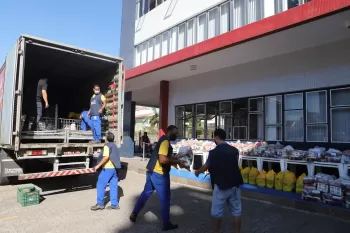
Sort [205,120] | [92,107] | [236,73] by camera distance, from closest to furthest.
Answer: [92,107]
[236,73]
[205,120]

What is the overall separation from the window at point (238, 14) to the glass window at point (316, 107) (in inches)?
149

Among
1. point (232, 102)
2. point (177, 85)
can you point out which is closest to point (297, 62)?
point (232, 102)

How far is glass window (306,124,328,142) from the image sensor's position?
753 centimetres

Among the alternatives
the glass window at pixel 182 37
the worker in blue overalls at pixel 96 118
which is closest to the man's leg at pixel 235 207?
the worker in blue overalls at pixel 96 118

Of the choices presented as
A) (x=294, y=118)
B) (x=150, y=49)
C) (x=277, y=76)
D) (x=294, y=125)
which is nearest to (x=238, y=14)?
(x=277, y=76)

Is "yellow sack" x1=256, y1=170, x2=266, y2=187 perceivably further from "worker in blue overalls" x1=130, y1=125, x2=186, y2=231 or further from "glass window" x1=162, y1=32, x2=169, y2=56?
"glass window" x1=162, y1=32, x2=169, y2=56

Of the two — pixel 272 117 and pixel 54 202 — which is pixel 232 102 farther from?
pixel 54 202

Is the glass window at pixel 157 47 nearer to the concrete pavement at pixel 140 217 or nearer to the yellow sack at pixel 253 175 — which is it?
the yellow sack at pixel 253 175

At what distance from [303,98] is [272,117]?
3.73ft

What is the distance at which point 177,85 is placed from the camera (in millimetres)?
12500

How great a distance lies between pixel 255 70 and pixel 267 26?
2817 mm

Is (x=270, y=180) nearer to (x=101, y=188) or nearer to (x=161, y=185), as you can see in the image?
(x=161, y=185)

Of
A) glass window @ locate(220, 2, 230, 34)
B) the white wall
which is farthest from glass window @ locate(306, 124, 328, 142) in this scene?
glass window @ locate(220, 2, 230, 34)

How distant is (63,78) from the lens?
909 centimetres
